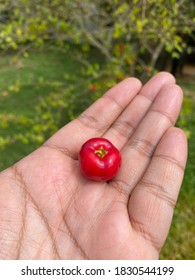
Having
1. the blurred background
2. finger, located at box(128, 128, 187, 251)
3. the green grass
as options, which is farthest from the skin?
the green grass

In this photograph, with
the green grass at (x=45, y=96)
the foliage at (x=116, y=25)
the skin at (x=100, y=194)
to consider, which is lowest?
the green grass at (x=45, y=96)

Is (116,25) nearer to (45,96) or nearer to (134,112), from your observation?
(134,112)

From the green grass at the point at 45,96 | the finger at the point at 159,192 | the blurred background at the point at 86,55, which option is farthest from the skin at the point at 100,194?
the green grass at the point at 45,96

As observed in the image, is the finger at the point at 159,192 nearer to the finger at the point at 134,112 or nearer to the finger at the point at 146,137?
the finger at the point at 146,137

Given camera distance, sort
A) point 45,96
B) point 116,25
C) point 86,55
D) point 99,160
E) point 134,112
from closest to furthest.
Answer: point 99,160 → point 134,112 → point 116,25 → point 86,55 → point 45,96

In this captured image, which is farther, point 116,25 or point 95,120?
point 116,25

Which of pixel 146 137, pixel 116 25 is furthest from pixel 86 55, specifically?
pixel 146 137

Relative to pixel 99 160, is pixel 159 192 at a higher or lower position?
higher
